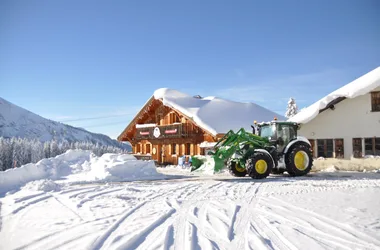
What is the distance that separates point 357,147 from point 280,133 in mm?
6314

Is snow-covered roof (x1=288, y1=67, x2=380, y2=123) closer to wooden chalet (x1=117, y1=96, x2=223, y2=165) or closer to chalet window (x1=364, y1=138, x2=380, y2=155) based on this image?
chalet window (x1=364, y1=138, x2=380, y2=155)

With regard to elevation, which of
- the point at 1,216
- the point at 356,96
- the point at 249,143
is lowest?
the point at 1,216

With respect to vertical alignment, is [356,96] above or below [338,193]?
above

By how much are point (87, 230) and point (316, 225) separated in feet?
11.5

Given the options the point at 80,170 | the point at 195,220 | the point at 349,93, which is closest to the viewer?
the point at 195,220

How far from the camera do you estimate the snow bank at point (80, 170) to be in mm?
11742

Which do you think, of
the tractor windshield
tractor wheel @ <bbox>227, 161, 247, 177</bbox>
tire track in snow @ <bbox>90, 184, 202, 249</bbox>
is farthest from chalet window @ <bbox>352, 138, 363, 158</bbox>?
tire track in snow @ <bbox>90, 184, 202, 249</bbox>

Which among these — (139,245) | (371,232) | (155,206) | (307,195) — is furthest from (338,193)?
(139,245)

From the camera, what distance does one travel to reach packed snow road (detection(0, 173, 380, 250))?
4.21 m

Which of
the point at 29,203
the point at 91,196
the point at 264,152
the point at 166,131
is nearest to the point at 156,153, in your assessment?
the point at 166,131

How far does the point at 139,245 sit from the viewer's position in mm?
4105

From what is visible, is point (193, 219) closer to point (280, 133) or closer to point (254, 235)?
point (254, 235)

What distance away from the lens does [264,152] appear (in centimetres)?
1194

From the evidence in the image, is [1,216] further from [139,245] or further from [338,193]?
[338,193]
